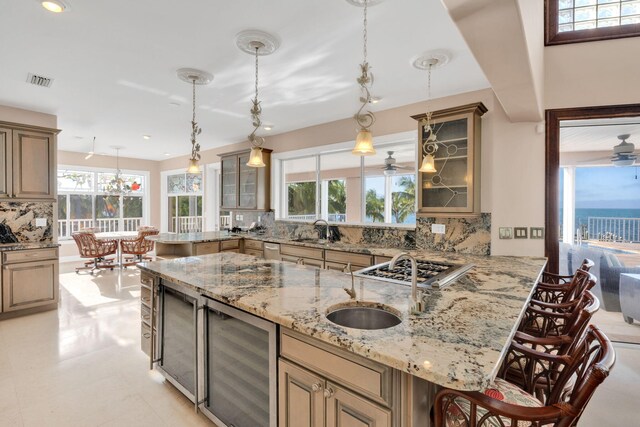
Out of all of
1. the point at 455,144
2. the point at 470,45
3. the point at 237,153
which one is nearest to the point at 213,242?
the point at 237,153

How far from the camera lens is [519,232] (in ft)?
10.8

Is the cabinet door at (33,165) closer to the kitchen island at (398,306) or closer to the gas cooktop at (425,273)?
the kitchen island at (398,306)

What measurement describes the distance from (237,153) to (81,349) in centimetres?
382

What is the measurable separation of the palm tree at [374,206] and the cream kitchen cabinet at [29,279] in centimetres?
430

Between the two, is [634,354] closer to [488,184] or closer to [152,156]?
[488,184]

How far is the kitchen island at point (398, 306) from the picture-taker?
Result: 102 cm

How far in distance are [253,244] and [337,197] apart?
157cm

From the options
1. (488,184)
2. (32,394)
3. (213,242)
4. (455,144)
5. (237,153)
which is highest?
(237,153)

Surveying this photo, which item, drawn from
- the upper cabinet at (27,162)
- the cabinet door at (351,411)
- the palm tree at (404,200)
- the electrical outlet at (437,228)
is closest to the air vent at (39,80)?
the upper cabinet at (27,162)

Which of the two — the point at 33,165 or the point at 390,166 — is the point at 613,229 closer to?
the point at 390,166

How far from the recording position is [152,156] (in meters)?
8.20

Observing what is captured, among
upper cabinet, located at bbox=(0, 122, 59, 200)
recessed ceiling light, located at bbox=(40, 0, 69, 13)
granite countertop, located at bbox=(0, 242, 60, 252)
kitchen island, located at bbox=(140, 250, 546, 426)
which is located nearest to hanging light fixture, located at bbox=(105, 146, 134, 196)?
upper cabinet, located at bbox=(0, 122, 59, 200)

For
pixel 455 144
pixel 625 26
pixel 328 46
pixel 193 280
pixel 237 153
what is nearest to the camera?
pixel 193 280

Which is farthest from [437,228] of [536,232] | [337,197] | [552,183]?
[337,197]
